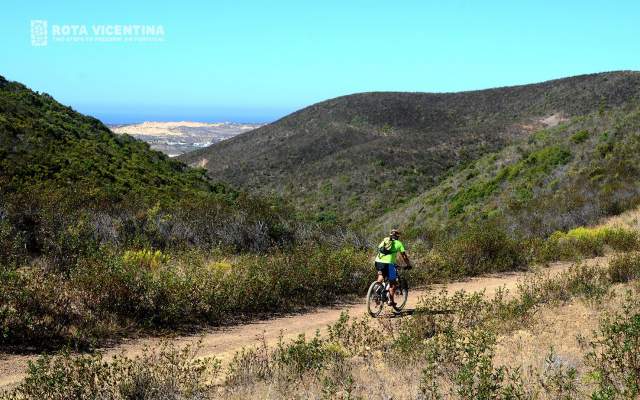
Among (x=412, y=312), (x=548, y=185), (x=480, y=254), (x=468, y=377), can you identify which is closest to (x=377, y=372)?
(x=468, y=377)

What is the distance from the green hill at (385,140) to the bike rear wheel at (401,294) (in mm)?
28192

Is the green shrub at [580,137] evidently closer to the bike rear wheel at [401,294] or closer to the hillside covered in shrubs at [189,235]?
the hillside covered in shrubs at [189,235]

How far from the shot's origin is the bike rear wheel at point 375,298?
10102 millimetres

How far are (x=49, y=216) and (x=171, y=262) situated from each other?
335 cm

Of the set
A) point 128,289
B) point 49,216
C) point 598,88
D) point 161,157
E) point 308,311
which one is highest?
point 598,88

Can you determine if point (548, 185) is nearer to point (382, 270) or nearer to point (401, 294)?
point (401, 294)

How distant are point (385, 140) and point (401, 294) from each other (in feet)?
167

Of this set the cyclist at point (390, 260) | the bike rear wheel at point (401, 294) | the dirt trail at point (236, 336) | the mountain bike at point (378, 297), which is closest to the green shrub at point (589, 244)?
the dirt trail at point (236, 336)

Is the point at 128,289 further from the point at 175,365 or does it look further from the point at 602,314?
the point at 602,314

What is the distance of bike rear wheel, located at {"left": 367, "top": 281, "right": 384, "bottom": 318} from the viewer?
1010cm

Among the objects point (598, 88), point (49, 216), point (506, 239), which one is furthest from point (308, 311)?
point (598, 88)

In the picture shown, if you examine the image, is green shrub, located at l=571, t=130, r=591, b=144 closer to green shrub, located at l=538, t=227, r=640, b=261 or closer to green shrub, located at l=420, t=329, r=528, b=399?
green shrub, located at l=538, t=227, r=640, b=261

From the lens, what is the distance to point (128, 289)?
8.84 m

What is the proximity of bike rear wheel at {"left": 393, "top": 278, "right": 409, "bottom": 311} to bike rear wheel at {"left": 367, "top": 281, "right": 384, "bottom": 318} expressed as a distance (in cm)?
38
